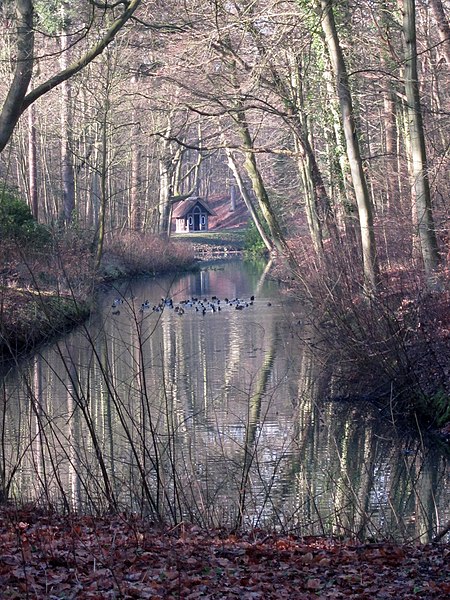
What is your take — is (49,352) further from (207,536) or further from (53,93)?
(53,93)

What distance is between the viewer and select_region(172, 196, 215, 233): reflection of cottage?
272 ft

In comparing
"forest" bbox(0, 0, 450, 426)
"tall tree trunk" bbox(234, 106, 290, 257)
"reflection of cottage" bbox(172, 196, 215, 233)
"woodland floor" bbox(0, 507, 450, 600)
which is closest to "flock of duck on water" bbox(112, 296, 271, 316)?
"forest" bbox(0, 0, 450, 426)

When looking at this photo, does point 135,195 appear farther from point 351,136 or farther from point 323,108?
point 351,136

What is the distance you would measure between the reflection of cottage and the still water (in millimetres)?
59653

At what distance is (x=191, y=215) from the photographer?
84.4 metres

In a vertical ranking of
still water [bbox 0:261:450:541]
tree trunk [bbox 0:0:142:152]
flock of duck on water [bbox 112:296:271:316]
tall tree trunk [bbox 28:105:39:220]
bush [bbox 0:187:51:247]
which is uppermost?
tall tree trunk [bbox 28:105:39:220]

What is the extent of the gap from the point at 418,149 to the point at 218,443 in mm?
6768

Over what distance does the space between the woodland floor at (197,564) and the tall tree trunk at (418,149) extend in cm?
860

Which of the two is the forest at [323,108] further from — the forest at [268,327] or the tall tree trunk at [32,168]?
the tall tree trunk at [32,168]

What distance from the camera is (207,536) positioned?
7566mm

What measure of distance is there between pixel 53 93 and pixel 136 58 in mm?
11399

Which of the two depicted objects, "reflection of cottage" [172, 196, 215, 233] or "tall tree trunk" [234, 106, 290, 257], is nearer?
"tall tree trunk" [234, 106, 290, 257]

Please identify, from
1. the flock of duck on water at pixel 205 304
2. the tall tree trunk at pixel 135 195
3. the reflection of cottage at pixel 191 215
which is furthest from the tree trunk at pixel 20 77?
the reflection of cottage at pixel 191 215

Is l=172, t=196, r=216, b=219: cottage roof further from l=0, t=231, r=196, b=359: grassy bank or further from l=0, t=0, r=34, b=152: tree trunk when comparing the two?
l=0, t=0, r=34, b=152: tree trunk
